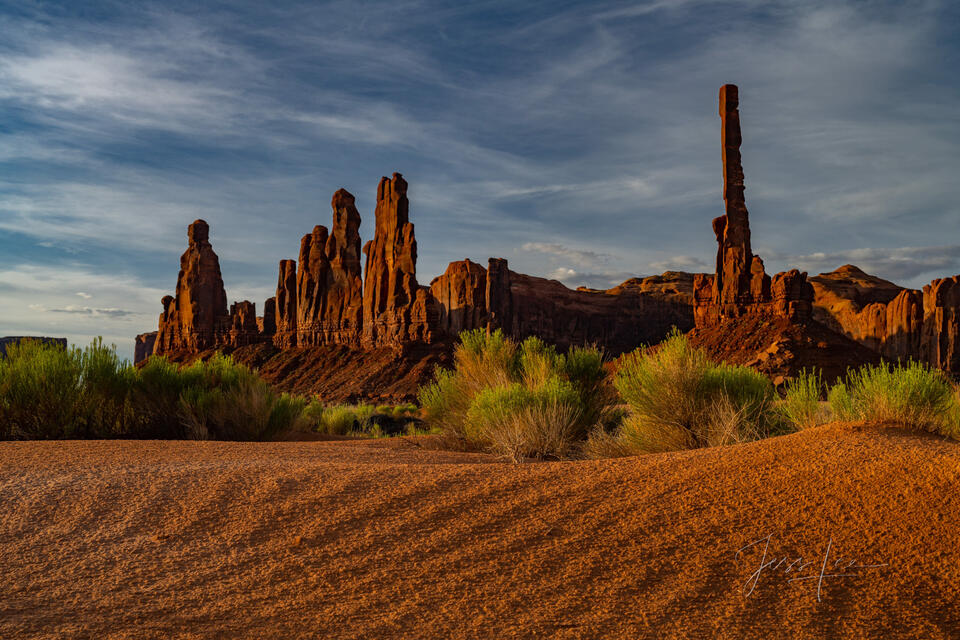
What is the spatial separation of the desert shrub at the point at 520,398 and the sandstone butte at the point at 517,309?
23.7 metres

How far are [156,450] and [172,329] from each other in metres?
94.5

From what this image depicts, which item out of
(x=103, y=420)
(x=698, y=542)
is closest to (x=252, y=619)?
(x=698, y=542)

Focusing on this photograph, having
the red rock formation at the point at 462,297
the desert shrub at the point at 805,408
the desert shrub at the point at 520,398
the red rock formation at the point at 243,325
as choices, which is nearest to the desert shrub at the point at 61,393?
the desert shrub at the point at 520,398

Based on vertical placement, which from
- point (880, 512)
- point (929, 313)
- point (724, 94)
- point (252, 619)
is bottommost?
point (252, 619)

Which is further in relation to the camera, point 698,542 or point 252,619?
point 698,542

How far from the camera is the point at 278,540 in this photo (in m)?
5.34

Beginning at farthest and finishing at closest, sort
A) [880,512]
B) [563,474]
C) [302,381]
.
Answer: [302,381] < [563,474] < [880,512]

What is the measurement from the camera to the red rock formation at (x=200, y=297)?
9350 cm

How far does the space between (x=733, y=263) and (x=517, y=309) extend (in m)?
45.8

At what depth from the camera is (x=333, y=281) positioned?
8612 cm

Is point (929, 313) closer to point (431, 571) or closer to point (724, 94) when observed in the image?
point (724, 94)

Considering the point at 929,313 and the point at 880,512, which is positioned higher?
the point at 929,313
